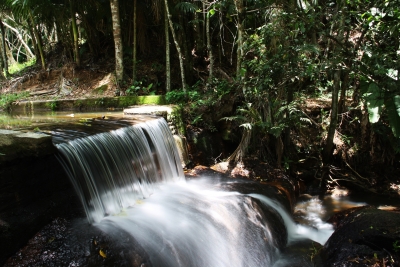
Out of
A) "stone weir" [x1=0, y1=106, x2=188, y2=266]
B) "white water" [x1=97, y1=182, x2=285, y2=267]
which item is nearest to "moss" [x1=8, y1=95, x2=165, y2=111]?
"white water" [x1=97, y1=182, x2=285, y2=267]

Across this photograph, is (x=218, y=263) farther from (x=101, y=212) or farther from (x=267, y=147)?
(x=267, y=147)

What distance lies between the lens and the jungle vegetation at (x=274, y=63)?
4082 mm

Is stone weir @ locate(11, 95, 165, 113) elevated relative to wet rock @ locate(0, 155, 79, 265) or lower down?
elevated

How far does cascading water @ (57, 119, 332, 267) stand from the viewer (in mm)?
3785

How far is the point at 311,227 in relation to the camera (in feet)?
17.4

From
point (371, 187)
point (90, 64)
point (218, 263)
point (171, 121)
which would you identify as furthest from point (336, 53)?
point (90, 64)

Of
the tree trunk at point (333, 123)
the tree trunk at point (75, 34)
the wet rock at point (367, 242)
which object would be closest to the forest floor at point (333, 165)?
the tree trunk at point (333, 123)

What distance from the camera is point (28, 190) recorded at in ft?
11.1

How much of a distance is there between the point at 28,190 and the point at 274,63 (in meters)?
3.91

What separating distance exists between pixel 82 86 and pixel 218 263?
8098mm

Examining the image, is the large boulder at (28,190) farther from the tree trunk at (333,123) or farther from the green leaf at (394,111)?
the tree trunk at (333,123)

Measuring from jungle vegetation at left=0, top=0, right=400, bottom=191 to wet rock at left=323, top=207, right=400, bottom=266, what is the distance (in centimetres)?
122

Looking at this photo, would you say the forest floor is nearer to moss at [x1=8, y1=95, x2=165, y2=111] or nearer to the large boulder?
moss at [x1=8, y1=95, x2=165, y2=111]

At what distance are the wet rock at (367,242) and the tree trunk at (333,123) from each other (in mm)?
2773
